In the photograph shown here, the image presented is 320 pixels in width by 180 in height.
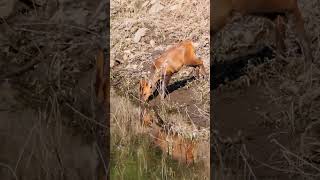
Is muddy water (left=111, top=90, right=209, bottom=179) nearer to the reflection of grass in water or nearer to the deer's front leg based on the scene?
the reflection of grass in water

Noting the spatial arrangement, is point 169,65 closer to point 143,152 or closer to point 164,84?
point 164,84

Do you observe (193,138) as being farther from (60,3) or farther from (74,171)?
(60,3)

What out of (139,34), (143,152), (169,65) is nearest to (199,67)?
(169,65)

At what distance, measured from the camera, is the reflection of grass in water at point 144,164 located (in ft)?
10.8

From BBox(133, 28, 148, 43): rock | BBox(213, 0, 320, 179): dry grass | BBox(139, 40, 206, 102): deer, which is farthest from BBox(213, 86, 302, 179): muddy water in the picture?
BBox(133, 28, 148, 43): rock

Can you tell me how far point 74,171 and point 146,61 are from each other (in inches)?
21.2

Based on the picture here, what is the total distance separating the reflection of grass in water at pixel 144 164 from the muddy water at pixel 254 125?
0.20 m

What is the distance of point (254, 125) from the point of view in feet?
10.9

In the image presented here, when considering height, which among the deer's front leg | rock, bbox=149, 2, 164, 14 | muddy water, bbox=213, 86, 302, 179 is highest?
rock, bbox=149, 2, 164, 14

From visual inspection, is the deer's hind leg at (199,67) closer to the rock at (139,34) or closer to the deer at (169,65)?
the deer at (169,65)

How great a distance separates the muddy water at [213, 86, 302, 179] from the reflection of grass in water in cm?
20

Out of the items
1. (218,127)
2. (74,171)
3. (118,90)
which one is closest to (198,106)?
(218,127)

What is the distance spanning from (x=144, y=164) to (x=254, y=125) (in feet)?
1.55

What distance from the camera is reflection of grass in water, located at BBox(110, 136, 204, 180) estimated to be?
3.30 meters
